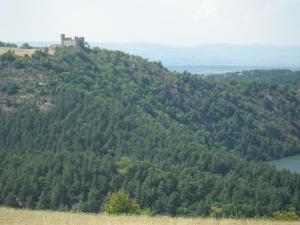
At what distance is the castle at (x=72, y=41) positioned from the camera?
16038cm

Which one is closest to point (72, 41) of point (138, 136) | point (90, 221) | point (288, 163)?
point (138, 136)

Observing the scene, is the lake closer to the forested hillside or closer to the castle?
the forested hillside

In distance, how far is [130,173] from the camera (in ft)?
270

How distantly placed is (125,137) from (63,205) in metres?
48.1

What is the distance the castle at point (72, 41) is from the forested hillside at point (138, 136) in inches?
164

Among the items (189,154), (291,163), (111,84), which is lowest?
(291,163)

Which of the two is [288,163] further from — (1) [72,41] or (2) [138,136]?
(1) [72,41]

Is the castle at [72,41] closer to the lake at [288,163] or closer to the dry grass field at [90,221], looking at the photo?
the lake at [288,163]

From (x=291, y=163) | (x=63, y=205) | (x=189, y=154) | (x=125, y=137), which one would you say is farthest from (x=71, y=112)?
(x=291, y=163)

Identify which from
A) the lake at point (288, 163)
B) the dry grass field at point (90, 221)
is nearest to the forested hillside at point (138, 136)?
the lake at point (288, 163)

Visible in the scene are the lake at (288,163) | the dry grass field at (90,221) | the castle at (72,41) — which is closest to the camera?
the dry grass field at (90,221)

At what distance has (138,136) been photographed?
372 feet

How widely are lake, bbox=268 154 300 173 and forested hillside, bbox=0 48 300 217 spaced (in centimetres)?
260

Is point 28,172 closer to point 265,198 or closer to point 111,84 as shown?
point 265,198
